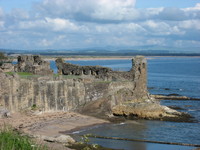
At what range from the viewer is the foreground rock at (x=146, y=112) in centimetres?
3644

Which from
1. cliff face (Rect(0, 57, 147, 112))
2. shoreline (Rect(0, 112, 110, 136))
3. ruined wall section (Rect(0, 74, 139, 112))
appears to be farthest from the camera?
cliff face (Rect(0, 57, 147, 112))

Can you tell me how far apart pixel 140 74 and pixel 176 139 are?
12.8 metres

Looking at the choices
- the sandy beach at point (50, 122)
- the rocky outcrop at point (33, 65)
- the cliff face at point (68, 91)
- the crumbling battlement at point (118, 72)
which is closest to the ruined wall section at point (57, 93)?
the cliff face at point (68, 91)

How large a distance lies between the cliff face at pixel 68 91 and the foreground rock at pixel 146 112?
98cm

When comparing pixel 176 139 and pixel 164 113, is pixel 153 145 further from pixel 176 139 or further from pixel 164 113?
pixel 164 113

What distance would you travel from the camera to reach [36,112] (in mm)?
33156

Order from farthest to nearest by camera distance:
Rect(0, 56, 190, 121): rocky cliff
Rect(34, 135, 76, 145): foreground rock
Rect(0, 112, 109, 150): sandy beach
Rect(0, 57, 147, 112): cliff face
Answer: Rect(0, 56, 190, 121): rocky cliff
Rect(0, 57, 147, 112): cliff face
Rect(0, 112, 109, 150): sandy beach
Rect(34, 135, 76, 145): foreground rock

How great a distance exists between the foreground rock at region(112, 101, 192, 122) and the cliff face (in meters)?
0.98

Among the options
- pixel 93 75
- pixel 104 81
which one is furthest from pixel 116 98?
pixel 93 75

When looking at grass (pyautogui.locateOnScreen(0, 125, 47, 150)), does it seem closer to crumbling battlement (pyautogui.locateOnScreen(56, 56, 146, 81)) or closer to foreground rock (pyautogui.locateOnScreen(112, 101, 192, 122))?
foreground rock (pyautogui.locateOnScreen(112, 101, 192, 122))

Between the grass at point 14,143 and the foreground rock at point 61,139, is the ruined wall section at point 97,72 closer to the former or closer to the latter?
the foreground rock at point 61,139

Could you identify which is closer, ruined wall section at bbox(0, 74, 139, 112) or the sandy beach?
the sandy beach

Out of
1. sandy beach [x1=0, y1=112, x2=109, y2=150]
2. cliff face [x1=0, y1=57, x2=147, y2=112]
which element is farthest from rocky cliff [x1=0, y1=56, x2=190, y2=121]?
sandy beach [x1=0, y1=112, x2=109, y2=150]

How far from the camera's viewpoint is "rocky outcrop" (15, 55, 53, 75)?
39469mm
